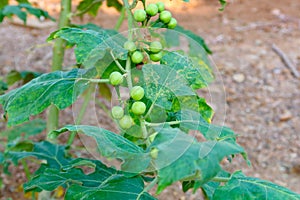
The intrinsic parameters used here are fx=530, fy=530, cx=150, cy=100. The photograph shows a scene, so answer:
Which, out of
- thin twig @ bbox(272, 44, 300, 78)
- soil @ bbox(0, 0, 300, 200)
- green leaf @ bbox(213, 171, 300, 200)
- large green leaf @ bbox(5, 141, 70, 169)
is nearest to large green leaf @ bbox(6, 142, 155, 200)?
large green leaf @ bbox(5, 141, 70, 169)

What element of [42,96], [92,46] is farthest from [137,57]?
[42,96]

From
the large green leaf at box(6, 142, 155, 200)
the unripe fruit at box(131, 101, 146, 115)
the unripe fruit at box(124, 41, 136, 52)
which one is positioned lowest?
the large green leaf at box(6, 142, 155, 200)

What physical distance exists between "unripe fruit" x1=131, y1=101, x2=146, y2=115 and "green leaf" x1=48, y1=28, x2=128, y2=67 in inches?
5.9

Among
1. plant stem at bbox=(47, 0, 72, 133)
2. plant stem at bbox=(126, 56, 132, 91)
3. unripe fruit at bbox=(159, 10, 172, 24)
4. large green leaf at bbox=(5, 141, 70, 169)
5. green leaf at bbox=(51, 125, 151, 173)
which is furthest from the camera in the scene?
plant stem at bbox=(47, 0, 72, 133)

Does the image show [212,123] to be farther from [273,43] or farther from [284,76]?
[273,43]

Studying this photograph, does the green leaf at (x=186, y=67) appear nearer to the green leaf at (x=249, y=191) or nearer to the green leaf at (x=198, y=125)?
the green leaf at (x=198, y=125)

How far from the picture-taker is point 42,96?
119 centimetres

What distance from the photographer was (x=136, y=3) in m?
1.22

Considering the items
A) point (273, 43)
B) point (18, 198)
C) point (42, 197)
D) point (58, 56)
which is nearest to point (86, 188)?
point (42, 197)

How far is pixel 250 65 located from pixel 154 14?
94.4 inches

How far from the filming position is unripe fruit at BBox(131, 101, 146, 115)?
1007mm

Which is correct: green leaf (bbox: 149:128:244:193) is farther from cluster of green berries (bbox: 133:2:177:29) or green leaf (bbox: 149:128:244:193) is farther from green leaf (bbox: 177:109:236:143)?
cluster of green berries (bbox: 133:2:177:29)

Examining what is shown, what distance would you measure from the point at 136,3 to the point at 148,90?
0.80 ft

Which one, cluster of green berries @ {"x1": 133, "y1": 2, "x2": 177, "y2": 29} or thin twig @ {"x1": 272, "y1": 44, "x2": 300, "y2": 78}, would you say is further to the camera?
thin twig @ {"x1": 272, "y1": 44, "x2": 300, "y2": 78}
